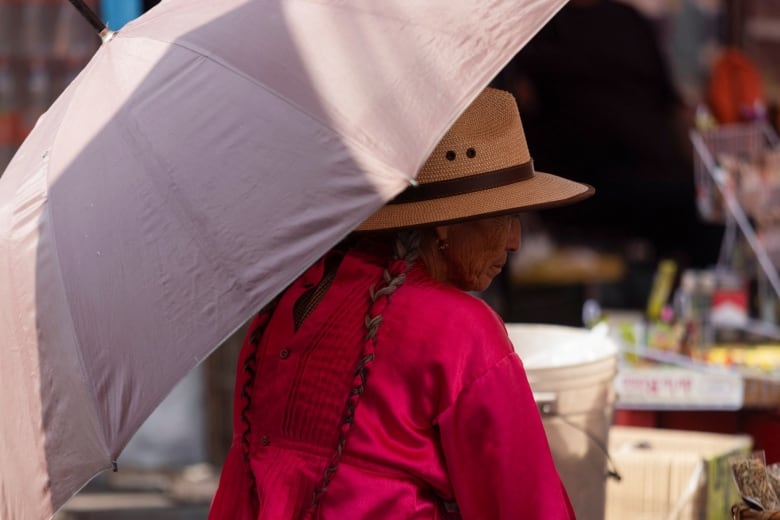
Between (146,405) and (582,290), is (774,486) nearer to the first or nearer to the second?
(146,405)

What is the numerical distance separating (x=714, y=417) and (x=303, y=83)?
2.61 meters

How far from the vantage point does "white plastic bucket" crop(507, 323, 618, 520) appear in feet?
9.69

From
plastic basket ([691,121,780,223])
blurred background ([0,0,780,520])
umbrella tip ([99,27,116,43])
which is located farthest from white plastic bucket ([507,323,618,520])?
plastic basket ([691,121,780,223])

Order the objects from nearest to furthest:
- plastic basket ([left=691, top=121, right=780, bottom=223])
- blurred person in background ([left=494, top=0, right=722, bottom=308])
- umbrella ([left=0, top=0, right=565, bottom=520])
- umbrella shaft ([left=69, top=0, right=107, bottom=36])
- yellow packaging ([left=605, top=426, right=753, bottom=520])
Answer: umbrella ([left=0, top=0, right=565, bottom=520]) < umbrella shaft ([left=69, top=0, right=107, bottom=36]) < yellow packaging ([left=605, top=426, right=753, bottom=520]) < plastic basket ([left=691, top=121, right=780, bottom=223]) < blurred person in background ([left=494, top=0, right=722, bottom=308])

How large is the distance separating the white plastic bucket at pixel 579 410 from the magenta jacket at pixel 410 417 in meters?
0.70

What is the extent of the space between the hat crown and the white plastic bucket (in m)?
0.69

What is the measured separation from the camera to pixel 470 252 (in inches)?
95.7

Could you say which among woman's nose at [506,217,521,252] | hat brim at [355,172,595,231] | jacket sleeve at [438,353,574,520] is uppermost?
hat brim at [355,172,595,231]

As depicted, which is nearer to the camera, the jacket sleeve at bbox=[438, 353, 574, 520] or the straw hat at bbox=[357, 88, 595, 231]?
the jacket sleeve at bbox=[438, 353, 574, 520]

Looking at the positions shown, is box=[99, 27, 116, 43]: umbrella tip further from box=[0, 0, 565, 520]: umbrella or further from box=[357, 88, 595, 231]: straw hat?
box=[357, 88, 595, 231]: straw hat

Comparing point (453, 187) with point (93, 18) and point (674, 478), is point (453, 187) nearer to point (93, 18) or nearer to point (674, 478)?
point (93, 18)

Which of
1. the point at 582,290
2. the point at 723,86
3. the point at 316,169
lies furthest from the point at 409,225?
the point at 582,290

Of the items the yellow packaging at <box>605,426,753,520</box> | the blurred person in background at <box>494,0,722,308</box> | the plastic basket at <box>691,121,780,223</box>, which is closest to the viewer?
the yellow packaging at <box>605,426,753,520</box>

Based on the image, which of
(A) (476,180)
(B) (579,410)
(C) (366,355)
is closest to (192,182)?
(C) (366,355)
